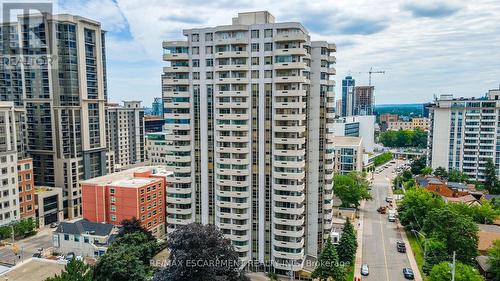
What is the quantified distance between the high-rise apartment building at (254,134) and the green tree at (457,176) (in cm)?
3496

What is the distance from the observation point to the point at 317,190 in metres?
30.7

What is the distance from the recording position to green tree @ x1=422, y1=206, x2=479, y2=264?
2798 centimetres

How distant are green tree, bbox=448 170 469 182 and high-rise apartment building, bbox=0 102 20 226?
5873cm

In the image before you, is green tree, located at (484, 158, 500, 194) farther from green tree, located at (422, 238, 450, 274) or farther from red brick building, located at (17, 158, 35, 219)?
red brick building, located at (17, 158, 35, 219)

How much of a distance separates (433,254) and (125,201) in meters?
27.6

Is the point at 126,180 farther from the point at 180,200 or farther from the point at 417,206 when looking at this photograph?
the point at 417,206

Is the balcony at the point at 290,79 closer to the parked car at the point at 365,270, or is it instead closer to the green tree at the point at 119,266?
the parked car at the point at 365,270

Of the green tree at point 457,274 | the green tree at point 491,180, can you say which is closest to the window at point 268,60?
the green tree at point 457,274

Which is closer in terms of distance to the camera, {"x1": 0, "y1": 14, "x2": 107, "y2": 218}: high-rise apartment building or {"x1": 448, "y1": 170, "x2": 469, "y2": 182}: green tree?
{"x1": 0, "y1": 14, "x2": 107, "y2": 218}: high-rise apartment building

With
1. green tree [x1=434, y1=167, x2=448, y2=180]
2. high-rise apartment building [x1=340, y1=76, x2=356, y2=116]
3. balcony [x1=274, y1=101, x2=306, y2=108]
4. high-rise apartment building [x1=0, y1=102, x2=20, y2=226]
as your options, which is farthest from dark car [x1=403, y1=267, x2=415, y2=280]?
high-rise apartment building [x1=340, y1=76, x2=356, y2=116]

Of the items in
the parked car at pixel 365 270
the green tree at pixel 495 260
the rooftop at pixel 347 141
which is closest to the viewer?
the green tree at pixel 495 260

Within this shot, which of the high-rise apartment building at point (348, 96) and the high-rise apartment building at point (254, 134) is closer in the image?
the high-rise apartment building at point (254, 134)

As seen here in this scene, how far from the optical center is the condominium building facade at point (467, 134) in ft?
188

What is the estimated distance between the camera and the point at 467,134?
193 feet
